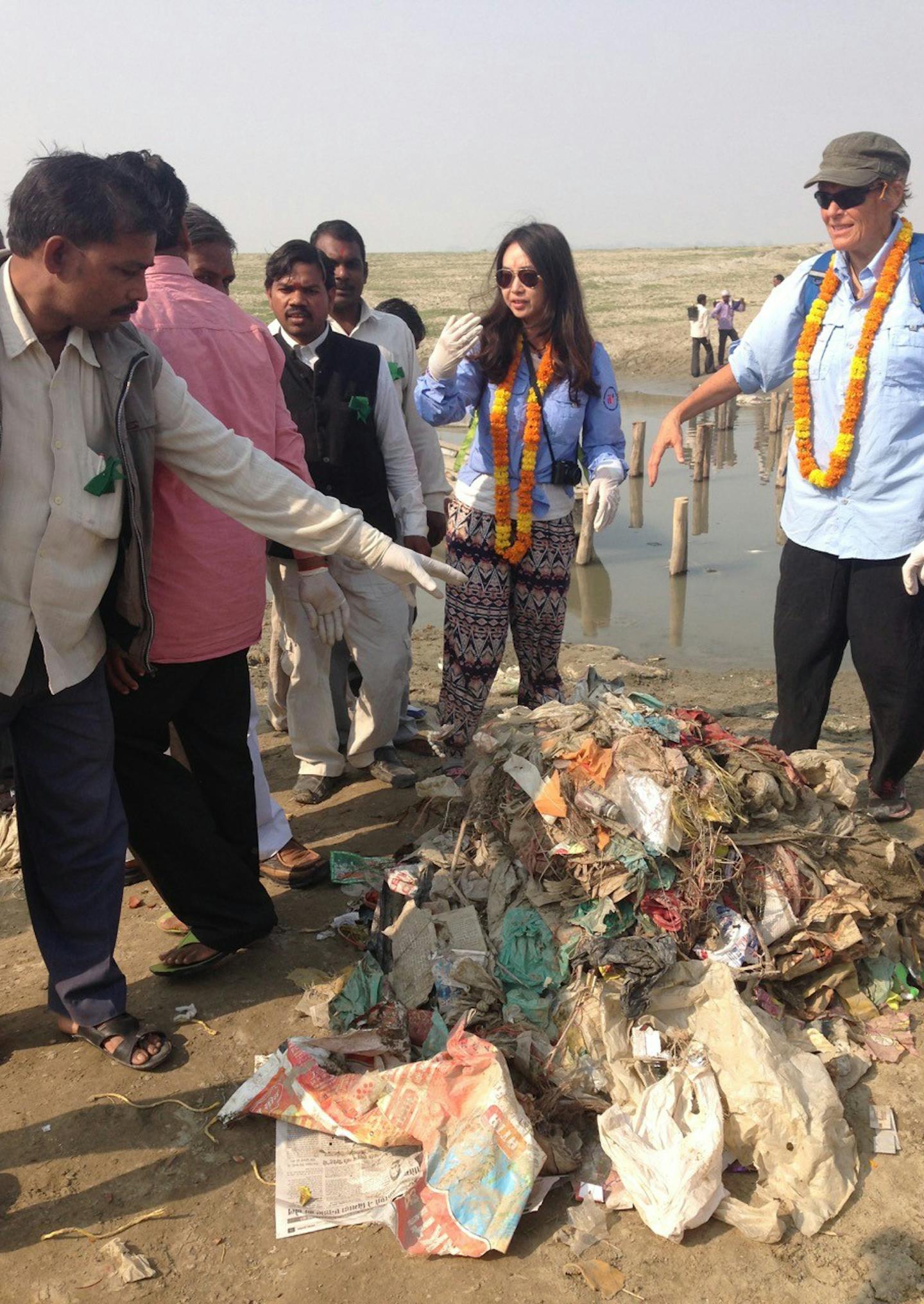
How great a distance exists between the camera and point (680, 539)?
9.65 m

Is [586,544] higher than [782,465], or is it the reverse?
[782,465]

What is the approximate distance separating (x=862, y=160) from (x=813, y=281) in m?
0.44

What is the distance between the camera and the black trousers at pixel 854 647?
12.4ft

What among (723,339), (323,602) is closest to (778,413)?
(723,339)

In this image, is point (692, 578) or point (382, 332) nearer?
point (382, 332)

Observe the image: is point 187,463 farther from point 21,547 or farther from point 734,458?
point 734,458

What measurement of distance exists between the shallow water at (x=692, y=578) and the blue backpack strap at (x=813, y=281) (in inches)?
136

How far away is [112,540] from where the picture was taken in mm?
2688

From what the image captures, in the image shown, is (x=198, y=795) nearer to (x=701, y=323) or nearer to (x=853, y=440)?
(x=853, y=440)

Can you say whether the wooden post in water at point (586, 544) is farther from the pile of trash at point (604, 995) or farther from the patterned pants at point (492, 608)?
the pile of trash at point (604, 995)

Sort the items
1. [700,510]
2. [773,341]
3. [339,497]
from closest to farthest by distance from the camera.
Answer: [773,341] < [339,497] < [700,510]

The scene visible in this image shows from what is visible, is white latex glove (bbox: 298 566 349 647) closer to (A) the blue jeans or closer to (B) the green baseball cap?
(A) the blue jeans

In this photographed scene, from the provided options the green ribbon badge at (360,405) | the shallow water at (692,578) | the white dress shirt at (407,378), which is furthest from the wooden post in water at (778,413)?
the green ribbon badge at (360,405)

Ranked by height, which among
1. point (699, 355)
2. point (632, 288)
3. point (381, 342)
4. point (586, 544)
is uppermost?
point (632, 288)
